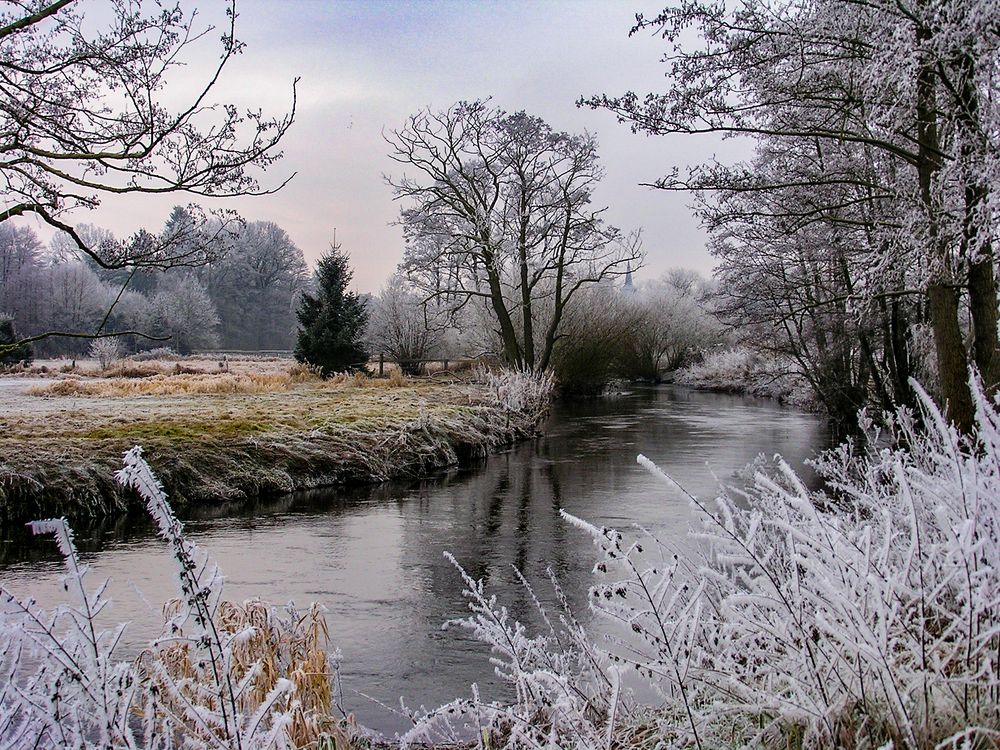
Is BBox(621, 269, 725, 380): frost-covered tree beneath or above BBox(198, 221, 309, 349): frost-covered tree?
beneath

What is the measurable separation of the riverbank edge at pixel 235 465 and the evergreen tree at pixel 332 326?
36.0 ft

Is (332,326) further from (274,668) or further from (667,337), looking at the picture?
(274,668)

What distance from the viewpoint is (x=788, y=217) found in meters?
9.68

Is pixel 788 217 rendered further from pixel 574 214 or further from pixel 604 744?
pixel 574 214

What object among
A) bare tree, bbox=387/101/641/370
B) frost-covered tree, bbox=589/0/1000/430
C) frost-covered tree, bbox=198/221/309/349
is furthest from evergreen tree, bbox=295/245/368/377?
frost-covered tree, bbox=198/221/309/349

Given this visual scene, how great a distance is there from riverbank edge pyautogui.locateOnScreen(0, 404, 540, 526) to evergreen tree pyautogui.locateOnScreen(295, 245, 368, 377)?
1096cm

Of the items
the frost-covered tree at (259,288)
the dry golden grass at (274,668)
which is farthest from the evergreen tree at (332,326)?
the frost-covered tree at (259,288)

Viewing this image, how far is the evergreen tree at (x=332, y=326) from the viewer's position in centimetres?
2503

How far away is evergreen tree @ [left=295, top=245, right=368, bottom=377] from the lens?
25031 mm

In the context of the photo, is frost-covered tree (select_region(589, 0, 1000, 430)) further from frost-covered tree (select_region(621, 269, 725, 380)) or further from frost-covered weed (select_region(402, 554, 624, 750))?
frost-covered tree (select_region(621, 269, 725, 380))

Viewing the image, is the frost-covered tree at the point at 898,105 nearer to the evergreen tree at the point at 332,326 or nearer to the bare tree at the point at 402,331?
the evergreen tree at the point at 332,326

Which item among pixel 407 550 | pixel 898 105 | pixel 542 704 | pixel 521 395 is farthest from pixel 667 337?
pixel 542 704

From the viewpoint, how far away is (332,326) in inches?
992

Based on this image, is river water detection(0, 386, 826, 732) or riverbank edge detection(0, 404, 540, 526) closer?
river water detection(0, 386, 826, 732)
